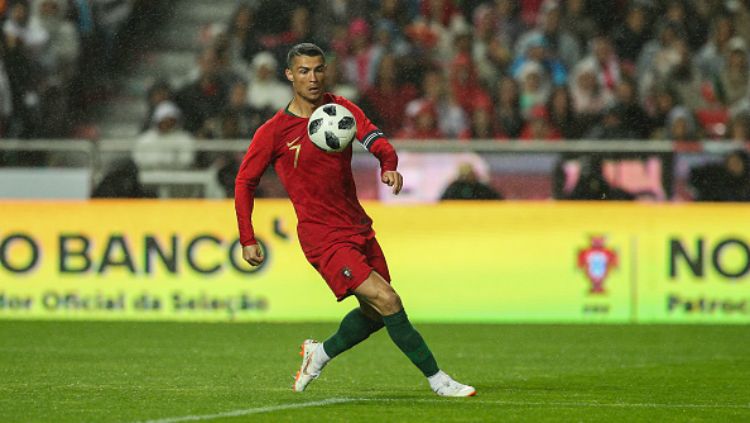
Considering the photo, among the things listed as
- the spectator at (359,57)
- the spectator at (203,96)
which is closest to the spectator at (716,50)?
the spectator at (359,57)

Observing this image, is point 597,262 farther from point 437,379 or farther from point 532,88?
point 437,379

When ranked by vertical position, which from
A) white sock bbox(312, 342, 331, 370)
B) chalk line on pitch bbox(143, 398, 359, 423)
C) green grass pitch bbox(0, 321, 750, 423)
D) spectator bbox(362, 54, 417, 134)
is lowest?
green grass pitch bbox(0, 321, 750, 423)

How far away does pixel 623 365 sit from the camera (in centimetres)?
1145

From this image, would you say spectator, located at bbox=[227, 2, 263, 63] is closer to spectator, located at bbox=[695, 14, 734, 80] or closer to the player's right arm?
spectator, located at bbox=[695, 14, 734, 80]

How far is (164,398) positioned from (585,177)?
339 inches

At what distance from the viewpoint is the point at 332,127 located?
8.65m

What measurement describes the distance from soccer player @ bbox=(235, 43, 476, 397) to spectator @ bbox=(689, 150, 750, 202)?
27.0 feet

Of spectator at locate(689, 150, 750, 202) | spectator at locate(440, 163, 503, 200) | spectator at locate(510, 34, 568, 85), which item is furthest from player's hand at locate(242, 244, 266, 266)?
spectator at locate(510, 34, 568, 85)

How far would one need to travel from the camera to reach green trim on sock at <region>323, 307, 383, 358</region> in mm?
9203

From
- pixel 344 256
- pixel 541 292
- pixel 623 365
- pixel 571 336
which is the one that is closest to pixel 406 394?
pixel 344 256

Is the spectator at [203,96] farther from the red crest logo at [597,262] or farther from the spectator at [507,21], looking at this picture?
the red crest logo at [597,262]

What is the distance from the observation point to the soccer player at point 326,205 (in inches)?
344

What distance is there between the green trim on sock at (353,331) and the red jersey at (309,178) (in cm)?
53

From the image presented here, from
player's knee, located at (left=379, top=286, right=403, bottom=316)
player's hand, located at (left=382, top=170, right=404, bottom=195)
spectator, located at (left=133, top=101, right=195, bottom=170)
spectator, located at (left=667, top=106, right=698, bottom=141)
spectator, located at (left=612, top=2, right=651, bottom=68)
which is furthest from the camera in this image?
spectator, located at (left=612, top=2, right=651, bottom=68)
